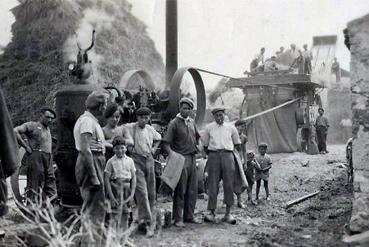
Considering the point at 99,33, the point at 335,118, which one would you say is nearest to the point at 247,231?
the point at 99,33

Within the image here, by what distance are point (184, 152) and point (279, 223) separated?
67.2 inches

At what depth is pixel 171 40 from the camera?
11.8 metres

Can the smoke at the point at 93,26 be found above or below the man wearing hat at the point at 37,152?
above

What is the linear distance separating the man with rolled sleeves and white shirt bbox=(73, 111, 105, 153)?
221 centimetres

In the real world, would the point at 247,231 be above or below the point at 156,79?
below

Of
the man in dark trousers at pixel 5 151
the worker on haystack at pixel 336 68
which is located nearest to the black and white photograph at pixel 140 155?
the man in dark trousers at pixel 5 151

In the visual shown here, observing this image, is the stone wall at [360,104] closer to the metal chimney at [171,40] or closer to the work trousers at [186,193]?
the work trousers at [186,193]

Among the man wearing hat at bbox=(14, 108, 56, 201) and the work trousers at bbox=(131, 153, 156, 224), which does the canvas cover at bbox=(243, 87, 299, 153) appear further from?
the work trousers at bbox=(131, 153, 156, 224)

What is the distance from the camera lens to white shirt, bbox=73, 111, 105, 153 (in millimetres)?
4547

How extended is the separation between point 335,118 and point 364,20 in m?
23.0

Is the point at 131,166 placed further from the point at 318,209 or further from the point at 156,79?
the point at 156,79

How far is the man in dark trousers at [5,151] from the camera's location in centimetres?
346

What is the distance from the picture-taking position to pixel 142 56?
49.1 ft

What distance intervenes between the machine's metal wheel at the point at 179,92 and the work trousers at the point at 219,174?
9.01 ft
